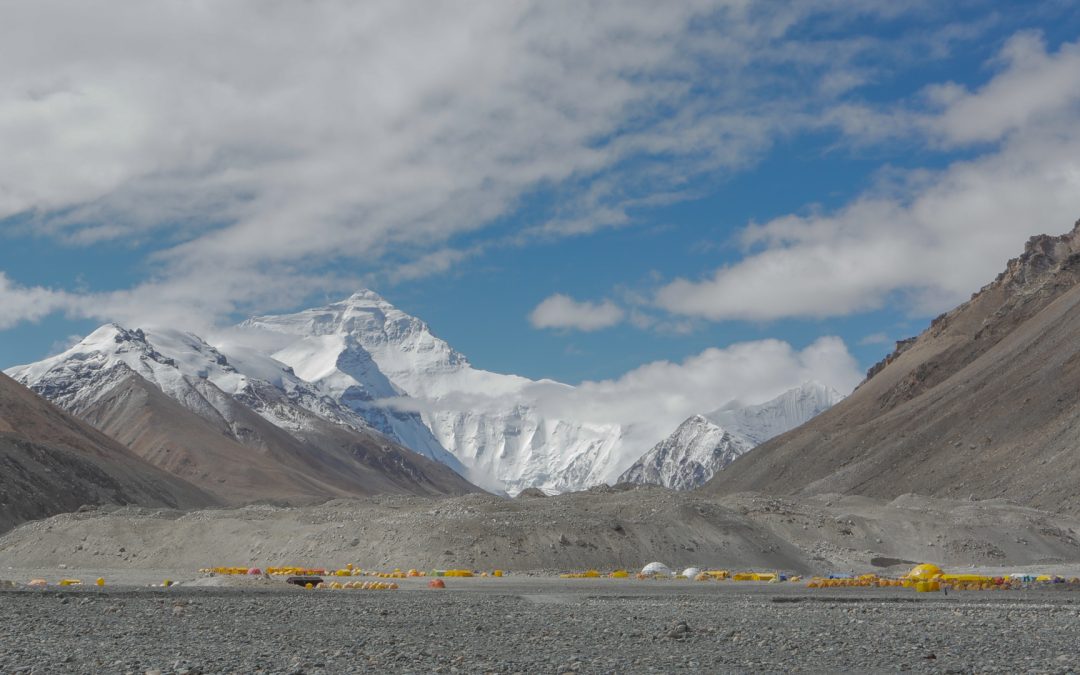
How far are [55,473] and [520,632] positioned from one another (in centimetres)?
13728

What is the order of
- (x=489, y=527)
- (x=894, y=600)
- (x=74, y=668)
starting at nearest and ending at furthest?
(x=74, y=668) → (x=894, y=600) → (x=489, y=527)

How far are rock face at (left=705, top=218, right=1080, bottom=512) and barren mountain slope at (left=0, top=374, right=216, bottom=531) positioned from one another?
97.7 meters

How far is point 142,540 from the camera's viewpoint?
3174 inches

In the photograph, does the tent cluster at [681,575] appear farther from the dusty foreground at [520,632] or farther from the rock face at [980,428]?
the rock face at [980,428]

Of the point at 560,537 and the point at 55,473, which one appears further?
the point at 55,473

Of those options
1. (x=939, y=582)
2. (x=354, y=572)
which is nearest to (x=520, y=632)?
(x=939, y=582)

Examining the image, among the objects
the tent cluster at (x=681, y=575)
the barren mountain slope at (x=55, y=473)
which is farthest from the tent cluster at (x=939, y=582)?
the barren mountain slope at (x=55, y=473)

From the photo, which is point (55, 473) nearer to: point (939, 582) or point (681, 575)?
point (681, 575)

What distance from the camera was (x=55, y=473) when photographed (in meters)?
151

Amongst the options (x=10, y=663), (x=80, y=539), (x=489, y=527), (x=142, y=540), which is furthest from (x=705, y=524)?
(x=10, y=663)

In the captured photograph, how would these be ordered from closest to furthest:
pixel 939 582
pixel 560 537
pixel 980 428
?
1. pixel 939 582
2. pixel 560 537
3. pixel 980 428

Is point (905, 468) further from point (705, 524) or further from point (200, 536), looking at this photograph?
point (200, 536)

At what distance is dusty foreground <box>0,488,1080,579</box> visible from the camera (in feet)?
227

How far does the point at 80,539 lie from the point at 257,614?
53915 millimetres
